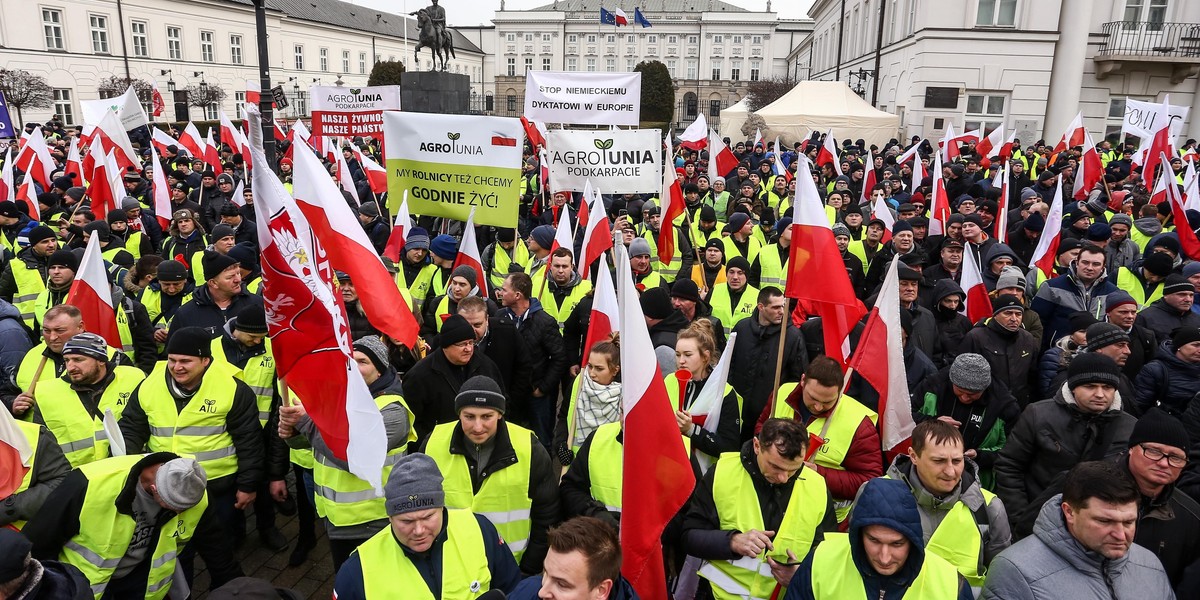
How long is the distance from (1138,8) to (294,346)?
108 ft

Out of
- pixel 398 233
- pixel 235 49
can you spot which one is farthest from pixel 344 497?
pixel 235 49

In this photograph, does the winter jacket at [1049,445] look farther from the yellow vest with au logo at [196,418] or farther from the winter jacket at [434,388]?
the yellow vest with au logo at [196,418]

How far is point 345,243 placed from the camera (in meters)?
4.08

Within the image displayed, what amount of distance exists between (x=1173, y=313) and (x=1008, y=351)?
4.77ft

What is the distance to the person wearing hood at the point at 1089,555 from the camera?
2.69 metres

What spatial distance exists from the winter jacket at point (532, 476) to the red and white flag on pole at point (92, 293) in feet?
10.5

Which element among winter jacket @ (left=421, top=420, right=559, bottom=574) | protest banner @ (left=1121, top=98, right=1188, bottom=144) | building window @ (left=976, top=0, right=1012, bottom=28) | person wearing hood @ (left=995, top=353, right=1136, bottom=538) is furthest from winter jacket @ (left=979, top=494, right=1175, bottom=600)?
building window @ (left=976, top=0, right=1012, bottom=28)

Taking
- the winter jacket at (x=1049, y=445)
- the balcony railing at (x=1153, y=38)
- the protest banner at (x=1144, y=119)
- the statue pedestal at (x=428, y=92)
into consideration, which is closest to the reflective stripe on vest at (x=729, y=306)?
the winter jacket at (x=1049, y=445)

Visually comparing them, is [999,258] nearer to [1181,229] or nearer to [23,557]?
[1181,229]

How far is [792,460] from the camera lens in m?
3.13

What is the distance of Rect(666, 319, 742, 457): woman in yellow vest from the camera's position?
13.4 feet

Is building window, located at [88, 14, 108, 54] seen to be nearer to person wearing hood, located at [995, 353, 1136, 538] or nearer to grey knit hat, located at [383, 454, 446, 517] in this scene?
grey knit hat, located at [383, 454, 446, 517]

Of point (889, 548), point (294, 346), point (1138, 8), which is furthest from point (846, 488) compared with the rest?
point (1138, 8)

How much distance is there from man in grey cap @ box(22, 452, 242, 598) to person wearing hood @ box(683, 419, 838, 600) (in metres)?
2.34
